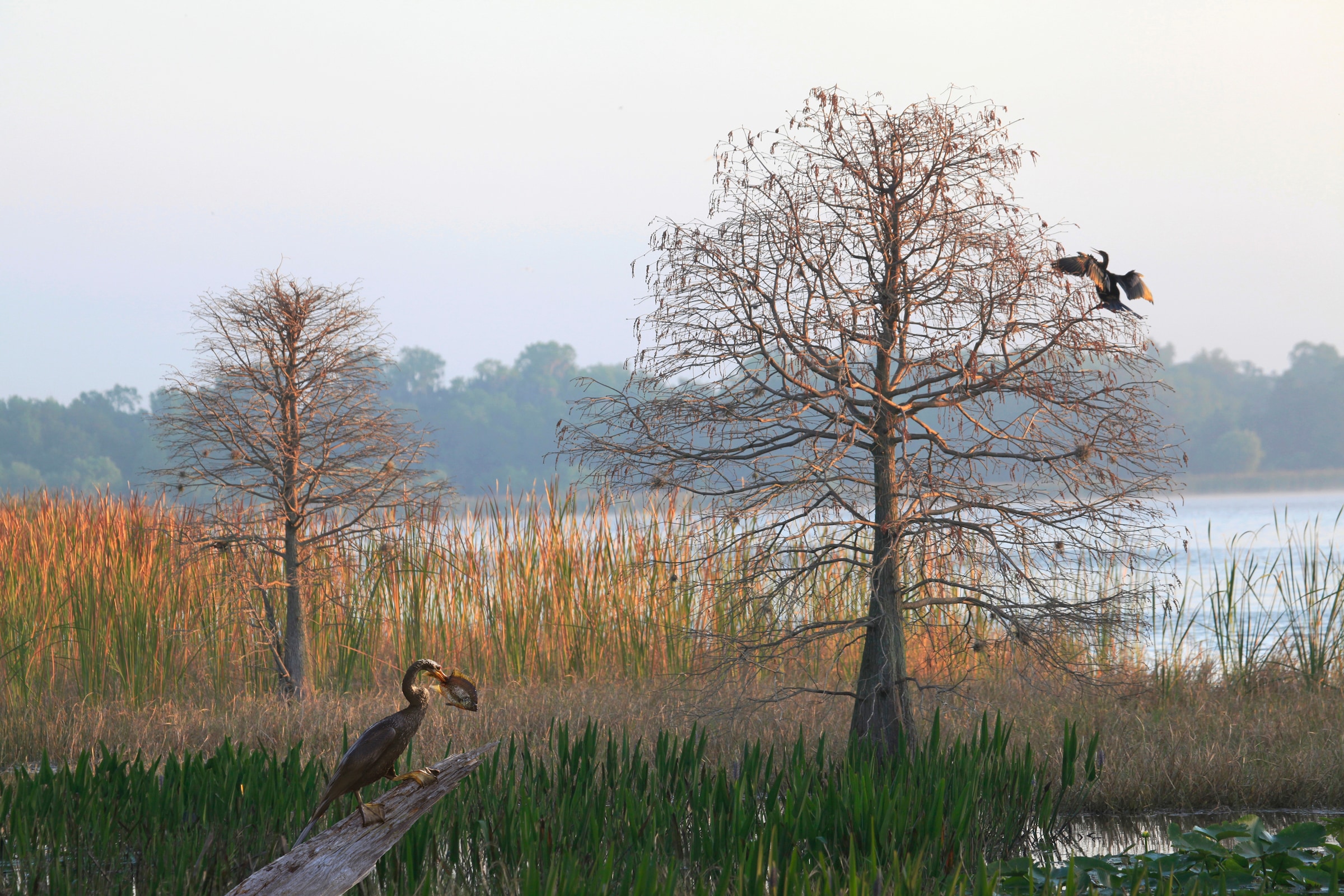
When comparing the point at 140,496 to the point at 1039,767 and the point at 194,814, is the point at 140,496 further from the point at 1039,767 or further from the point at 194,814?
the point at 1039,767

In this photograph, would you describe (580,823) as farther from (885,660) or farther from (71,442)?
(71,442)

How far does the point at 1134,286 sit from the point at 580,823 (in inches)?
144

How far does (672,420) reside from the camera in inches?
215

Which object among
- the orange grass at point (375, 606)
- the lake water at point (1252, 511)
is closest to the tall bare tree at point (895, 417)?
the orange grass at point (375, 606)

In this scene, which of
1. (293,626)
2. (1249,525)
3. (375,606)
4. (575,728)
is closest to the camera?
(575,728)

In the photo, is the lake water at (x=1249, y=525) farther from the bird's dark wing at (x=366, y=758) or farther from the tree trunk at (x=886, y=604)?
the bird's dark wing at (x=366, y=758)

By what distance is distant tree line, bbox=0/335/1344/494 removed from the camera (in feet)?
150

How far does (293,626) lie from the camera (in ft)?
25.6

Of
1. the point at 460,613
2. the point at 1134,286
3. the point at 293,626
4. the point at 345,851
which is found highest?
the point at 1134,286

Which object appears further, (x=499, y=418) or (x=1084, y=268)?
(x=499, y=418)

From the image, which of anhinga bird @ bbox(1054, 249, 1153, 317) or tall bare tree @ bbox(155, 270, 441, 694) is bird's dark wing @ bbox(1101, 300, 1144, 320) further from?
tall bare tree @ bbox(155, 270, 441, 694)

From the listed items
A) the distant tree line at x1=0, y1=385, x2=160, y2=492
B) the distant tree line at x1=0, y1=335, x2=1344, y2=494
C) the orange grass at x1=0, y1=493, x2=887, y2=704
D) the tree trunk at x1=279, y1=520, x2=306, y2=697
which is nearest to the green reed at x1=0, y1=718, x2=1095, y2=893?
the tree trunk at x1=279, y1=520, x2=306, y2=697

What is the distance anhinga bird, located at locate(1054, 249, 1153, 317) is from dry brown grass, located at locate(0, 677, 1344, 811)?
6.90ft

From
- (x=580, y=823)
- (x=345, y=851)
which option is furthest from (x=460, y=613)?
(x=345, y=851)
